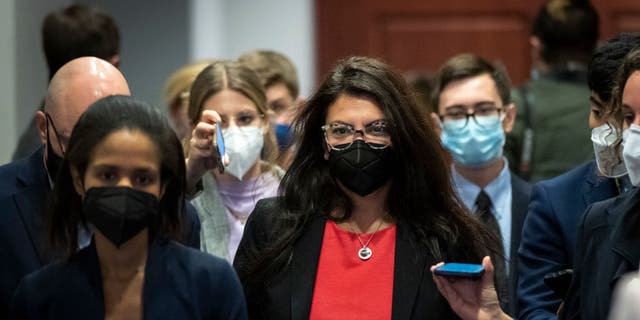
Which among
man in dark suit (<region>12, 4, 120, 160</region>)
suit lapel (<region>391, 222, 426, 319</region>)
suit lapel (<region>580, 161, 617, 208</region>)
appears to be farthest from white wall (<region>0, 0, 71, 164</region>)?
suit lapel (<region>580, 161, 617, 208</region>)

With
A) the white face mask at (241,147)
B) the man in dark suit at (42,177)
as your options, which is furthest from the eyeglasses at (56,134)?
the white face mask at (241,147)

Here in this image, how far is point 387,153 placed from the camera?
11.1ft

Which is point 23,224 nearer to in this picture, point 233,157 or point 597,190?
point 233,157

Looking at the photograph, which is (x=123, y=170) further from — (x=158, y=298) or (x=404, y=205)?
(x=404, y=205)

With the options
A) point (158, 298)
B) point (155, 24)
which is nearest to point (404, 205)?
point (158, 298)

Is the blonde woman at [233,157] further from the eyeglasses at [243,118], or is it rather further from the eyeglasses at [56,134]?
the eyeglasses at [56,134]

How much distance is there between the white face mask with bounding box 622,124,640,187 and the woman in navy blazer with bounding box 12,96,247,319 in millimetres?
1031

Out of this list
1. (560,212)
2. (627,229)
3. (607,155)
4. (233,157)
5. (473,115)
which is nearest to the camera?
(627,229)

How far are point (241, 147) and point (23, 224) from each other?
104cm

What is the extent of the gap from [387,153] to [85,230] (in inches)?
33.5

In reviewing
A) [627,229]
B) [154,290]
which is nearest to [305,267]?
[154,290]

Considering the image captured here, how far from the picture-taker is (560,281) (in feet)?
11.0

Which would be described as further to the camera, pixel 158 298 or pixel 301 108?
pixel 301 108

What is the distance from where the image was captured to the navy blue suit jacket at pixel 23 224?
324 centimetres
